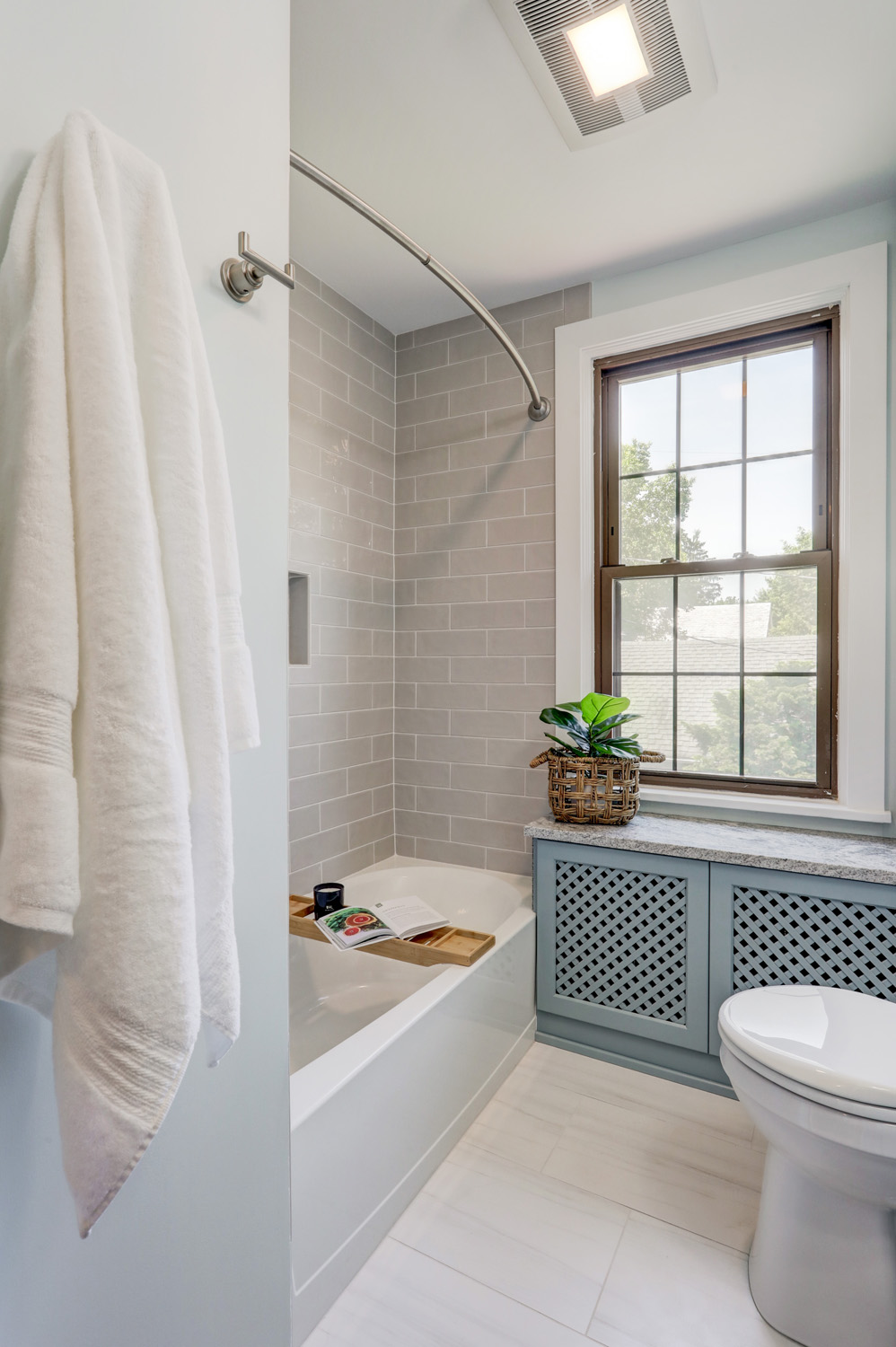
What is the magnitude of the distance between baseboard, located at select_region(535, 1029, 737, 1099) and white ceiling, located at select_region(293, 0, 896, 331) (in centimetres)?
247

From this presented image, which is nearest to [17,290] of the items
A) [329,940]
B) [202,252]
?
[202,252]

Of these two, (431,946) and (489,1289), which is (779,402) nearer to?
(431,946)

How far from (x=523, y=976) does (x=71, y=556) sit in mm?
1914

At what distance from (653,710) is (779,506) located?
→ 0.77m

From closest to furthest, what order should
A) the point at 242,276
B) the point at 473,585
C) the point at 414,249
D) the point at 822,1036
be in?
1. the point at 242,276
2. the point at 822,1036
3. the point at 414,249
4. the point at 473,585

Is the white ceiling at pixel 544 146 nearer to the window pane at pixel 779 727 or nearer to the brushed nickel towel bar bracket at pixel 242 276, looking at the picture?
the brushed nickel towel bar bracket at pixel 242 276

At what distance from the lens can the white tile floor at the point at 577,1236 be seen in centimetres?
123

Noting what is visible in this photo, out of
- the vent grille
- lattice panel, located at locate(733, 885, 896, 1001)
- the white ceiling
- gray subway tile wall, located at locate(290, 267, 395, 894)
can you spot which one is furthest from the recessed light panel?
lattice panel, located at locate(733, 885, 896, 1001)

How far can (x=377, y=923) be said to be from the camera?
1.94m

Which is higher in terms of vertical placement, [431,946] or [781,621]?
[781,621]

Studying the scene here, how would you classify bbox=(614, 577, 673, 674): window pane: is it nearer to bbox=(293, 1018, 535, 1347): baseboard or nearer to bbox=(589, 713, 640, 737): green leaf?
bbox=(589, 713, 640, 737): green leaf

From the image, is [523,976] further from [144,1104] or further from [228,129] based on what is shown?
[228,129]

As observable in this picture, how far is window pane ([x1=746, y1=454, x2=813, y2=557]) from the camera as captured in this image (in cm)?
216

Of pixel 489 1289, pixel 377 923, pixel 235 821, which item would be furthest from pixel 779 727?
pixel 235 821
